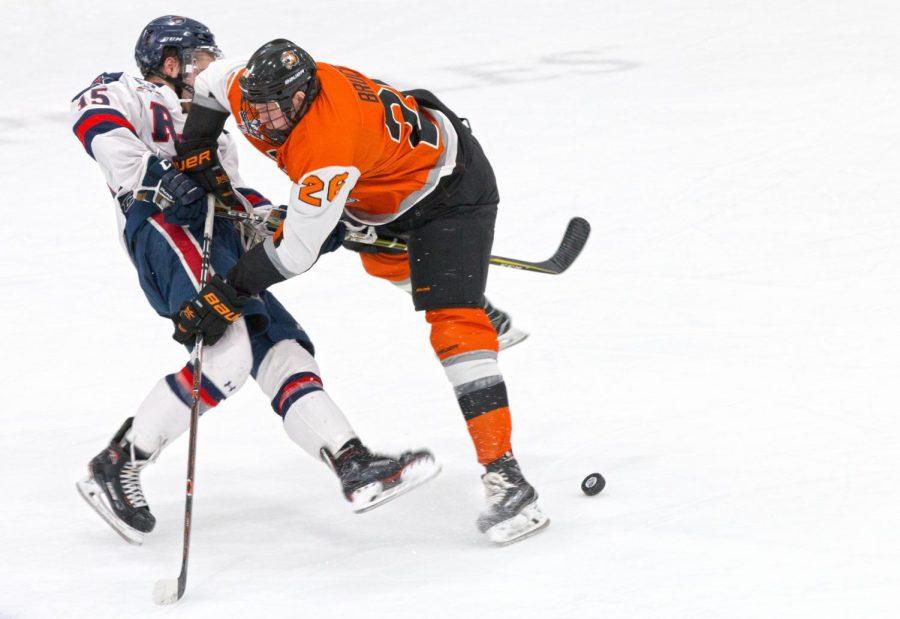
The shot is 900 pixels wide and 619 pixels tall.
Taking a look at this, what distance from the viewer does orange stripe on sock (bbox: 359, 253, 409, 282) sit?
320 centimetres

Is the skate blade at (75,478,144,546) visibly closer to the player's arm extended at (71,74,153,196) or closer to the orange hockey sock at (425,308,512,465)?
the player's arm extended at (71,74,153,196)

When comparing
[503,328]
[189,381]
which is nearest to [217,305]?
[189,381]

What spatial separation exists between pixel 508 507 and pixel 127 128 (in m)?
1.26

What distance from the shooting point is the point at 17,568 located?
2.55m

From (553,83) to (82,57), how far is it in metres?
2.95

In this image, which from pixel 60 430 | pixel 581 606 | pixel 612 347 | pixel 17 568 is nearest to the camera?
pixel 581 606

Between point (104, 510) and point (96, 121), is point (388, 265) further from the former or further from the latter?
point (104, 510)

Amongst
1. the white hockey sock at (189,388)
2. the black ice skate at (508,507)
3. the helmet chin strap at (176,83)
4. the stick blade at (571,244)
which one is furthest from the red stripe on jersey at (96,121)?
the stick blade at (571,244)

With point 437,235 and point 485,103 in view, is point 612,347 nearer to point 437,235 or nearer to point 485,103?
point 437,235

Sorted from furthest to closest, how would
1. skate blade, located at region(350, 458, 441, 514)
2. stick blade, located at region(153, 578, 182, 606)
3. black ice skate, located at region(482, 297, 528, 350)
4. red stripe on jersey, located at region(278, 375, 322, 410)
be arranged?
black ice skate, located at region(482, 297, 528, 350) → red stripe on jersey, located at region(278, 375, 322, 410) → skate blade, located at region(350, 458, 441, 514) → stick blade, located at region(153, 578, 182, 606)

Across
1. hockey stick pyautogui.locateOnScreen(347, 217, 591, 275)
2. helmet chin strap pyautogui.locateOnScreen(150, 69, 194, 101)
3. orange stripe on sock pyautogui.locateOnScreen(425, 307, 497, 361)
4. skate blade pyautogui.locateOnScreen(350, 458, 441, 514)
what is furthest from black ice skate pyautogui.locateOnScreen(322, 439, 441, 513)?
helmet chin strap pyautogui.locateOnScreen(150, 69, 194, 101)

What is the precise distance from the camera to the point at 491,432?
2.65 metres

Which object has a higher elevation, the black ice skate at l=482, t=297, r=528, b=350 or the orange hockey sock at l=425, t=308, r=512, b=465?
the orange hockey sock at l=425, t=308, r=512, b=465

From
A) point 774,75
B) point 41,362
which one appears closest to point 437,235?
point 41,362
